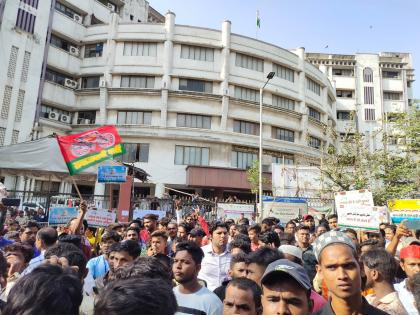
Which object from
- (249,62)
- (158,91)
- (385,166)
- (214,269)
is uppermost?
(249,62)

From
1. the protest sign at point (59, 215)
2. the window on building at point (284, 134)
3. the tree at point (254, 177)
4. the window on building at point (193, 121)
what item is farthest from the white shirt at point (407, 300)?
the window on building at point (284, 134)

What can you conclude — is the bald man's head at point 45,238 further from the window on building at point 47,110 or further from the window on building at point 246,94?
the window on building at point 246,94

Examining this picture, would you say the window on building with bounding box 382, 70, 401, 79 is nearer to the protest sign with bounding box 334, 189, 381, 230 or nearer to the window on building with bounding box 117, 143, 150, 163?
the window on building with bounding box 117, 143, 150, 163

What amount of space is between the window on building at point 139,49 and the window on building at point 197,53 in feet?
8.45

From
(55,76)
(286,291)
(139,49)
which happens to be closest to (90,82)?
(55,76)

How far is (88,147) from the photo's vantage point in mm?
8039

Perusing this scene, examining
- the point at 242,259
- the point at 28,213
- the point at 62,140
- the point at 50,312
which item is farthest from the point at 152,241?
the point at 28,213

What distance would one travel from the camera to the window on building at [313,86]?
3504cm

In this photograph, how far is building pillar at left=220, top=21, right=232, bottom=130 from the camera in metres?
29.1

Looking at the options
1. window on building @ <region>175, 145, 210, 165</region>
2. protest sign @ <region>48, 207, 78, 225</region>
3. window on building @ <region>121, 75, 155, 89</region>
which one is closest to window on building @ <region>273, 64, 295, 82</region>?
window on building @ <region>175, 145, 210, 165</region>

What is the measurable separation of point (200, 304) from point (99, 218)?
5.89 m

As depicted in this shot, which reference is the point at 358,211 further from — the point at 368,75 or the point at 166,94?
the point at 368,75

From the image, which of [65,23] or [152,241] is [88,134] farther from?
[65,23]

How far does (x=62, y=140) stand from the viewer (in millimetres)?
7699
